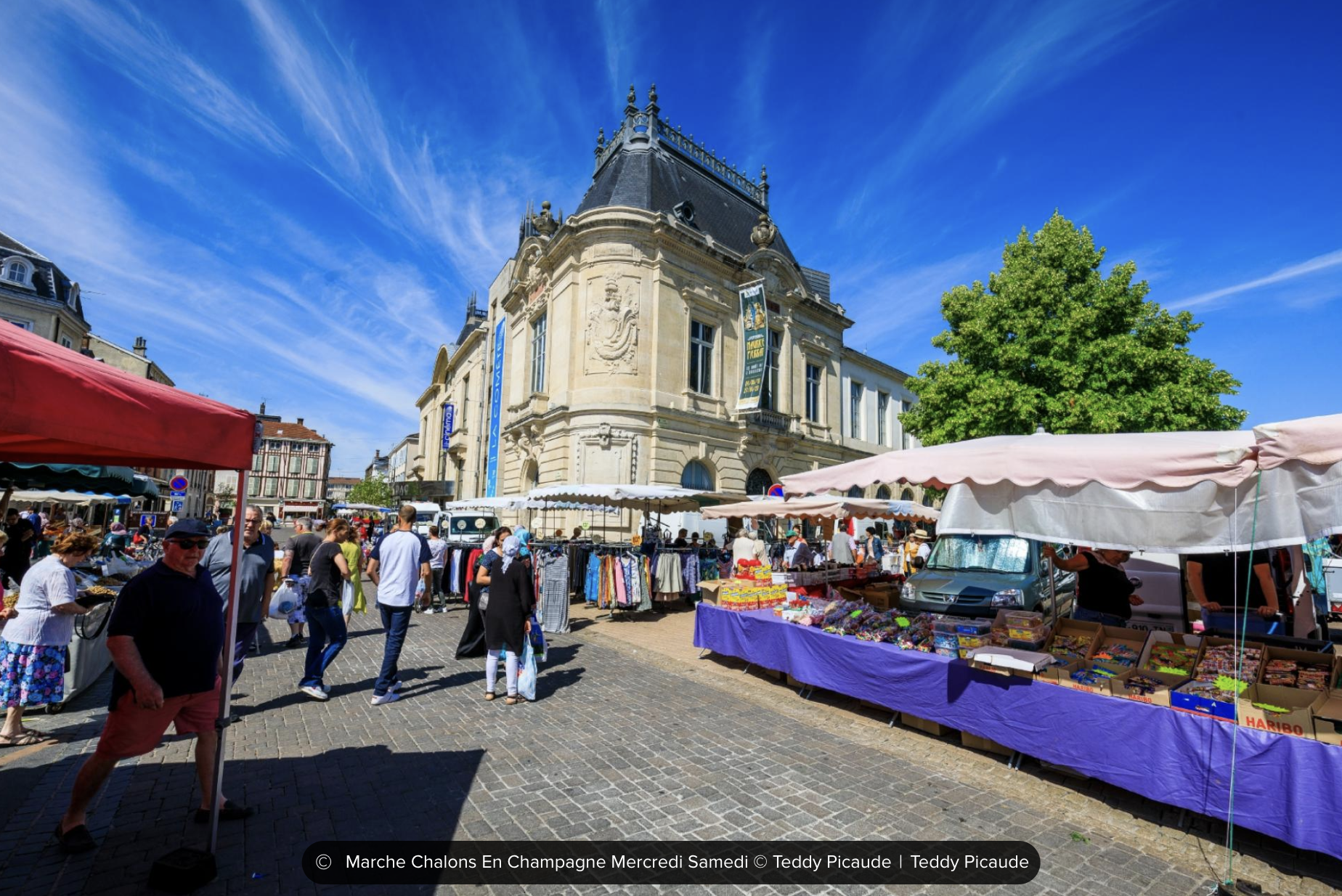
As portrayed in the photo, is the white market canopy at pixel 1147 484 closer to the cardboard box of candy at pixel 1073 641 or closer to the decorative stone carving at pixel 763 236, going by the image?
the cardboard box of candy at pixel 1073 641

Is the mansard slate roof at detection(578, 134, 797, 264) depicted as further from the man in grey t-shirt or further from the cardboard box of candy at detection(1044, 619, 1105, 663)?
the cardboard box of candy at detection(1044, 619, 1105, 663)

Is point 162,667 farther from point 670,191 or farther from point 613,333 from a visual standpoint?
point 670,191

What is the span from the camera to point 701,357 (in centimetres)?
2306

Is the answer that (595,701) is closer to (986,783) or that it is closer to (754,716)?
(754,716)

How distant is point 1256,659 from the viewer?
4590 millimetres

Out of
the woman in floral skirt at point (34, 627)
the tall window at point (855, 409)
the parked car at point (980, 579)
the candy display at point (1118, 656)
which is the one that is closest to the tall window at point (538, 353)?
the tall window at point (855, 409)

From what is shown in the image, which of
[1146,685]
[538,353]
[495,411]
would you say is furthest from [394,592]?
[495,411]

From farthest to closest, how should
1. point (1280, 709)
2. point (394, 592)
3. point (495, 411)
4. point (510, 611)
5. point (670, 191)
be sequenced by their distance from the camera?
1. point (495, 411)
2. point (670, 191)
3. point (394, 592)
4. point (510, 611)
5. point (1280, 709)

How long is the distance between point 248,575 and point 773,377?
73.3ft

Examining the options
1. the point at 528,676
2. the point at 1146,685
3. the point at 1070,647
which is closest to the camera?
the point at 1146,685

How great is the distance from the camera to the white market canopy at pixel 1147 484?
3.58 metres

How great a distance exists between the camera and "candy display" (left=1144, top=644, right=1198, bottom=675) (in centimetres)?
479

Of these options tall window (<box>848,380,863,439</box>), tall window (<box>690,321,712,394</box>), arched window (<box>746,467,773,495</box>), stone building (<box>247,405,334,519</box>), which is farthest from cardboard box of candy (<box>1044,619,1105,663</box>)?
stone building (<box>247,405,334,519</box>)

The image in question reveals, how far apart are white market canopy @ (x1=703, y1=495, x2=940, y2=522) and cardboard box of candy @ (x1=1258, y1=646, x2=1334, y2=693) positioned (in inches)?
237
